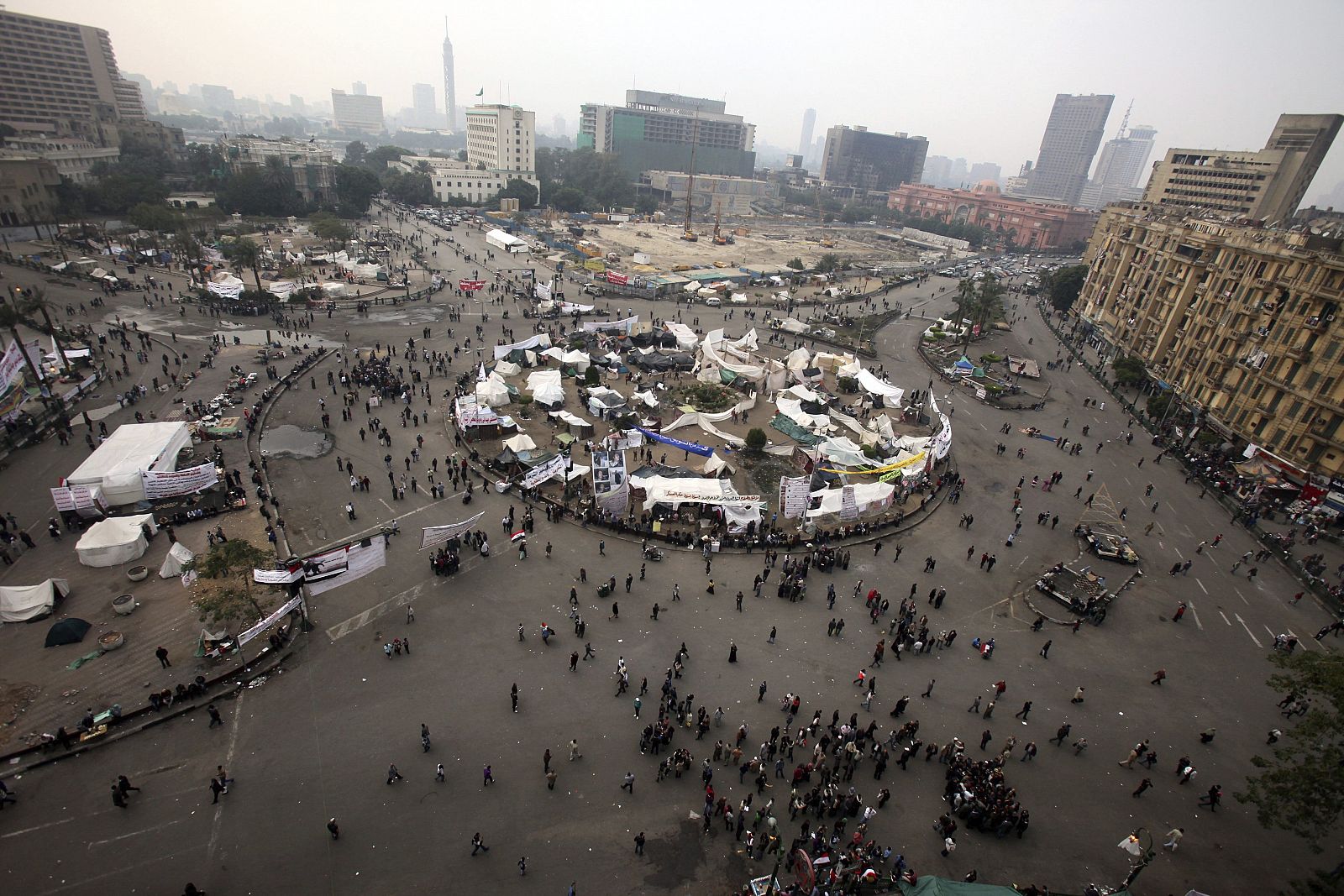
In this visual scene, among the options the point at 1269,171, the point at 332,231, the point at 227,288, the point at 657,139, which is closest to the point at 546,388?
the point at 227,288

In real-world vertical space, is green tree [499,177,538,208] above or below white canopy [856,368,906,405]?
above

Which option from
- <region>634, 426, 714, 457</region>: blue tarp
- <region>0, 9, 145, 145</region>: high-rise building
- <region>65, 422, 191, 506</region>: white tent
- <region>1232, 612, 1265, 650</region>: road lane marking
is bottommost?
<region>1232, 612, 1265, 650</region>: road lane marking

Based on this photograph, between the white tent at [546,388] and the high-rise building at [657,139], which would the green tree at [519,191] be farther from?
the white tent at [546,388]

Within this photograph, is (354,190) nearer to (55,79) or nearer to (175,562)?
(55,79)

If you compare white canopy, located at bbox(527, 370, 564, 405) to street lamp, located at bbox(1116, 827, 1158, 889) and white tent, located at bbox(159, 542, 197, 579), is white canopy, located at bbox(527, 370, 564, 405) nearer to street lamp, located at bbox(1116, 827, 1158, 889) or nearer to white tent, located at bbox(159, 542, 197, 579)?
white tent, located at bbox(159, 542, 197, 579)

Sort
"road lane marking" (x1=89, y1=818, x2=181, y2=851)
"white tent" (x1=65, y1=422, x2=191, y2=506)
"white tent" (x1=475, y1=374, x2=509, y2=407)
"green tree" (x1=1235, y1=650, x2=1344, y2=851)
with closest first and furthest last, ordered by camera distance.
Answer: "green tree" (x1=1235, y1=650, x2=1344, y2=851) → "road lane marking" (x1=89, y1=818, x2=181, y2=851) → "white tent" (x1=65, y1=422, x2=191, y2=506) → "white tent" (x1=475, y1=374, x2=509, y2=407)

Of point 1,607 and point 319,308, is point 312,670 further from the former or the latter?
point 319,308

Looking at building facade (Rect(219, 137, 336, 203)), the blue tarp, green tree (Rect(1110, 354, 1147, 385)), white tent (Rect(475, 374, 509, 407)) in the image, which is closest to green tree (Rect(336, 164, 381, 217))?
building facade (Rect(219, 137, 336, 203))

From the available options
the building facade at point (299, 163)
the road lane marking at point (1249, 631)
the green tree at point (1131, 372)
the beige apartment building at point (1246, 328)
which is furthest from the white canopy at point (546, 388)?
the building facade at point (299, 163)
